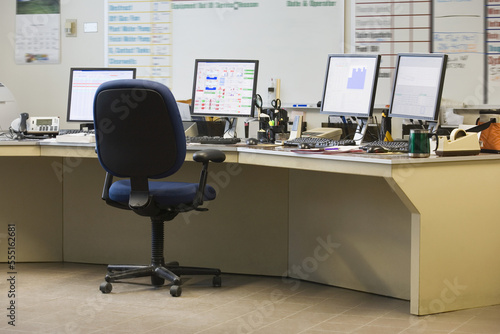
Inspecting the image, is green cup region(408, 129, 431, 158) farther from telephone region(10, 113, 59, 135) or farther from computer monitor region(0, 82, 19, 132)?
computer monitor region(0, 82, 19, 132)

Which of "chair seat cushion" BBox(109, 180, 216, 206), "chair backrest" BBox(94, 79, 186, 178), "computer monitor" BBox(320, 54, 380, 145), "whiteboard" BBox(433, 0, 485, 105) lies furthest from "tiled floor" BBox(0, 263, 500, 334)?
"whiteboard" BBox(433, 0, 485, 105)

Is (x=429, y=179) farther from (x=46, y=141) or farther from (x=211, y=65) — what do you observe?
(x=46, y=141)

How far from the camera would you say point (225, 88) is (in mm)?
4418

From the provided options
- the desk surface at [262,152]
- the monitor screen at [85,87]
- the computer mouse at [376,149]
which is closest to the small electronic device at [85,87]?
the monitor screen at [85,87]

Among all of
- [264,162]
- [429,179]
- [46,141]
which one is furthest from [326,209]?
[46,141]

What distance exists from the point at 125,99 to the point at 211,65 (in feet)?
3.74

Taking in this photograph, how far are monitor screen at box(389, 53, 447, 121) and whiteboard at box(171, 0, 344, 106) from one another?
67.9 inches

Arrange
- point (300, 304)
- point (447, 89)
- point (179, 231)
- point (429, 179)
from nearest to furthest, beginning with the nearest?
point (429, 179)
point (300, 304)
point (179, 231)
point (447, 89)

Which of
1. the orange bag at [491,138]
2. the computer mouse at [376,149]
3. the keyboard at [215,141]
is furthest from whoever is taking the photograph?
the keyboard at [215,141]

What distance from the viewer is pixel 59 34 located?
5914mm

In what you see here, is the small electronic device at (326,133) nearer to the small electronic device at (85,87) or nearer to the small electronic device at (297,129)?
the small electronic device at (297,129)

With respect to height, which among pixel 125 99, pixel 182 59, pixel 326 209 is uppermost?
pixel 182 59

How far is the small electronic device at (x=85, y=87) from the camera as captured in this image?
468 centimetres

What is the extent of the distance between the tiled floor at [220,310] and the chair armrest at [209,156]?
693 millimetres
